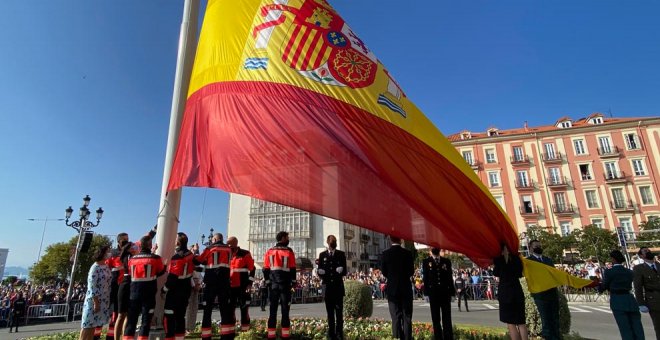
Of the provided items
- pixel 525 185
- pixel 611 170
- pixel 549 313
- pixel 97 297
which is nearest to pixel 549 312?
pixel 549 313

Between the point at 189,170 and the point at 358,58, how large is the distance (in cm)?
308

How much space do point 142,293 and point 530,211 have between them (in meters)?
52.2

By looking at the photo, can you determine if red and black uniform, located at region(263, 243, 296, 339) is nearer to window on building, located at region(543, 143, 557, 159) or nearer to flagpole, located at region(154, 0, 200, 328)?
flagpole, located at region(154, 0, 200, 328)

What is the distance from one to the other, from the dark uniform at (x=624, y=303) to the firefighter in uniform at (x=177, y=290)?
7852 millimetres

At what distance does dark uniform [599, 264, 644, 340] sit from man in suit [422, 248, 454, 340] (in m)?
2.90

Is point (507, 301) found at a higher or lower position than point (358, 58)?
lower

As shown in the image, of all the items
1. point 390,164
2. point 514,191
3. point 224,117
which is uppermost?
point 514,191

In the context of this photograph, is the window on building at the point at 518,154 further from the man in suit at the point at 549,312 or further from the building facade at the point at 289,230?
the man in suit at the point at 549,312

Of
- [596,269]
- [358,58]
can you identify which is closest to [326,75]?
[358,58]

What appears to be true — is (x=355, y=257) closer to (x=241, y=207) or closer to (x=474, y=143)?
(x=241, y=207)

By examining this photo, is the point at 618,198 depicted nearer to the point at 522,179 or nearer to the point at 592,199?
the point at 592,199

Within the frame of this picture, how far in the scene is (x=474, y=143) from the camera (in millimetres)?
54406

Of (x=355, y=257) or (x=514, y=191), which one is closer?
(x=514, y=191)

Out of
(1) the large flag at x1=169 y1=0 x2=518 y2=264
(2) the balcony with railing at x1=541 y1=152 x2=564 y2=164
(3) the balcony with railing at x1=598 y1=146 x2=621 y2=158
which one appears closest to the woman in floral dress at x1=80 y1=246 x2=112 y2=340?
(1) the large flag at x1=169 y1=0 x2=518 y2=264
